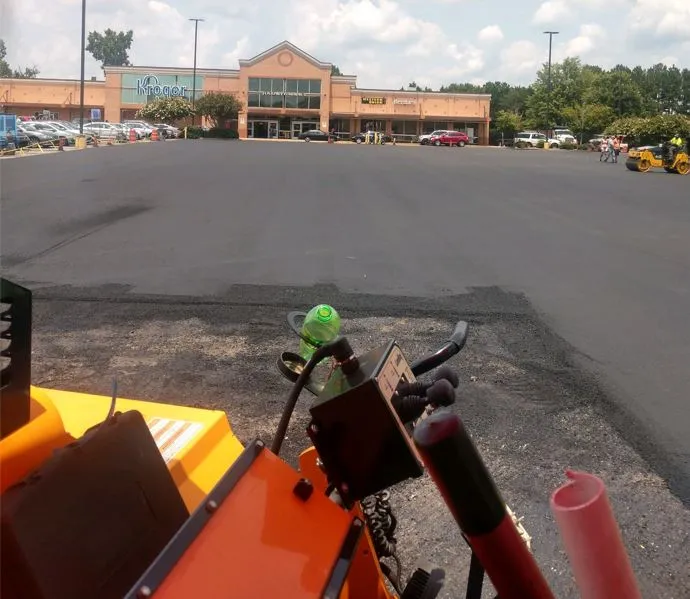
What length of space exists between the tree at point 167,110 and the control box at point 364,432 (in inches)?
3239

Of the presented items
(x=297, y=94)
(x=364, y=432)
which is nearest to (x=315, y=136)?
(x=297, y=94)

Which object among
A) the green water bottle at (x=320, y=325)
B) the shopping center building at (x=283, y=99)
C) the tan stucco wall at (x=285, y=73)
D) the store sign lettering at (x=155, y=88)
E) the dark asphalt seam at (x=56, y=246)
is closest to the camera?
the green water bottle at (x=320, y=325)

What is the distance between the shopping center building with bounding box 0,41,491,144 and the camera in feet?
272

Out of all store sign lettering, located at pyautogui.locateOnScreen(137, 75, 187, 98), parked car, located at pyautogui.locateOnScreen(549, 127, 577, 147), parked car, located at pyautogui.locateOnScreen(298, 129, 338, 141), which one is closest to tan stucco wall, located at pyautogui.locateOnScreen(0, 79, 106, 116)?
store sign lettering, located at pyautogui.locateOnScreen(137, 75, 187, 98)

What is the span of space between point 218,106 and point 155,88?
48.1ft

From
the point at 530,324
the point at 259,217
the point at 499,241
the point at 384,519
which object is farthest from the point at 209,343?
the point at 259,217

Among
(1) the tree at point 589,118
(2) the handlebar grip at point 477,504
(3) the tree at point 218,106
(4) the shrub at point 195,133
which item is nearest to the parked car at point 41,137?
(4) the shrub at point 195,133

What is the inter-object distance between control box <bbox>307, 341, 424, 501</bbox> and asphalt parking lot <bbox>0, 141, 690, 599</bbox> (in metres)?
2.04

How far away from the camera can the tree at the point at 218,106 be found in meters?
78.1

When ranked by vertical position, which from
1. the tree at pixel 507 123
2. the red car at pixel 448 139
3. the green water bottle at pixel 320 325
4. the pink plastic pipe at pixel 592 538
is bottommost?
the pink plastic pipe at pixel 592 538

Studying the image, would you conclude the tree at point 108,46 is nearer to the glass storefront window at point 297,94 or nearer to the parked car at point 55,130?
the glass storefront window at point 297,94

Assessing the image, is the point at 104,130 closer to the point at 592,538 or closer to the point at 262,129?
the point at 262,129

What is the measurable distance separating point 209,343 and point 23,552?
5.19m

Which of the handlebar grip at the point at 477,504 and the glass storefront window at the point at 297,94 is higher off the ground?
the glass storefront window at the point at 297,94
